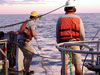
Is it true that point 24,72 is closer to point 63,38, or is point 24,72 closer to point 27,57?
point 27,57

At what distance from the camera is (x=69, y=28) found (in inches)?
198

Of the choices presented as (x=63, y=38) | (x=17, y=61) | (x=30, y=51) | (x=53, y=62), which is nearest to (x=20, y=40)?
(x=30, y=51)

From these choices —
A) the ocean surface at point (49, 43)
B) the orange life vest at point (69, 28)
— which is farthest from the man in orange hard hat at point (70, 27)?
the ocean surface at point (49, 43)

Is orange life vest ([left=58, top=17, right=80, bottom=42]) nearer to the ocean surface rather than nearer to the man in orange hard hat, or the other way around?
the man in orange hard hat

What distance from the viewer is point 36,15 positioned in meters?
6.80

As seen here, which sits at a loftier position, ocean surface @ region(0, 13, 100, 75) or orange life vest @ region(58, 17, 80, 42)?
orange life vest @ region(58, 17, 80, 42)

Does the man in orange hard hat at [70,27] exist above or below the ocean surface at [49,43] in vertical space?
above

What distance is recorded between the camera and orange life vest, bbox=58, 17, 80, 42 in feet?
16.5

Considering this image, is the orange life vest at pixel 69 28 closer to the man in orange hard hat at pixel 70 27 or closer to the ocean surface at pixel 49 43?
the man in orange hard hat at pixel 70 27

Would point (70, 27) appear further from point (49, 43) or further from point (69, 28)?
point (49, 43)

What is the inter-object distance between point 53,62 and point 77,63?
599cm

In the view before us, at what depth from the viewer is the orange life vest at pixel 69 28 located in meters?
5.02

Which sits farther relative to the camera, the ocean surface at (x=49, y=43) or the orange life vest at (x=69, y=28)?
the ocean surface at (x=49, y=43)

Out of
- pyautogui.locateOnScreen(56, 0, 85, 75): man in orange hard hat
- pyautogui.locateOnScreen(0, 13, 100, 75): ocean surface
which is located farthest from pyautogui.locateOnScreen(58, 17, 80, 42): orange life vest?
pyautogui.locateOnScreen(0, 13, 100, 75): ocean surface
